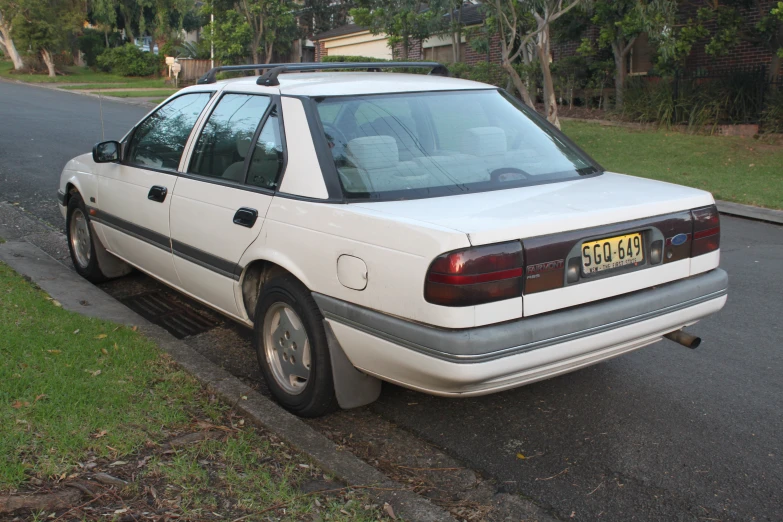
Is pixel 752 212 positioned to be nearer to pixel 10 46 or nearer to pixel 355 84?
pixel 355 84

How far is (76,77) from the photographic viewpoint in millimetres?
41781

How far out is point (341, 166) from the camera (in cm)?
383

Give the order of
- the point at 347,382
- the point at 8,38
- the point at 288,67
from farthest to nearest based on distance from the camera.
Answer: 1. the point at 8,38
2. the point at 288,67
3. the point at 347,382

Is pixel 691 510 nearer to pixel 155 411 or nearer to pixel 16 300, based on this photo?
pixel 155 411

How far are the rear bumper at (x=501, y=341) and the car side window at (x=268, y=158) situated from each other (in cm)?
78

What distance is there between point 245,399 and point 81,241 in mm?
3211

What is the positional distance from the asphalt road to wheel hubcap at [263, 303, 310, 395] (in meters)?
0.50

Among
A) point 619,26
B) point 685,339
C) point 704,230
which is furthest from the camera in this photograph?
point 619,26

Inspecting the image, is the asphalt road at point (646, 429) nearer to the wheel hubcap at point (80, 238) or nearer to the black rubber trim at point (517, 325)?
the black rubber trim at point (517, 325)

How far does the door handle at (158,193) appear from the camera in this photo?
492 centimetres

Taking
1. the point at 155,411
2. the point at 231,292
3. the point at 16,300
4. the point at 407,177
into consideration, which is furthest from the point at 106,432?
the point at 16,300

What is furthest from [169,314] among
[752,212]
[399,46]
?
[399,46]

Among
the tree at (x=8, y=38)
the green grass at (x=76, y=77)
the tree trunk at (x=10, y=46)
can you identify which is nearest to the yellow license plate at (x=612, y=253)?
the green grass at (x=76, y=77)

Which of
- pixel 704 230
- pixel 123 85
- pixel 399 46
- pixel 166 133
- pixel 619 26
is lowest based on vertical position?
pixel 704 230
